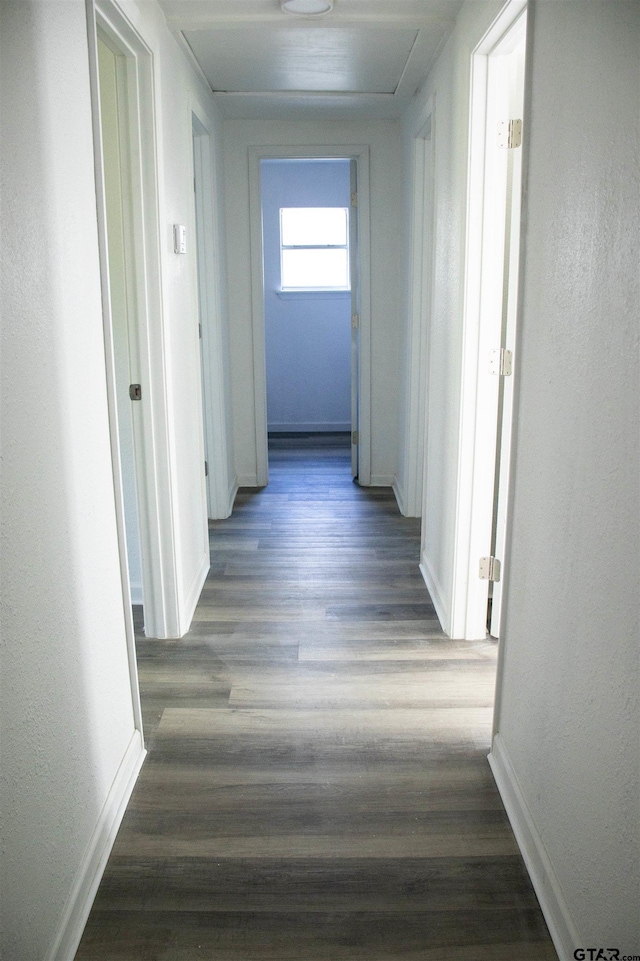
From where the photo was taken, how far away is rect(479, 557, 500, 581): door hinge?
2.90 m

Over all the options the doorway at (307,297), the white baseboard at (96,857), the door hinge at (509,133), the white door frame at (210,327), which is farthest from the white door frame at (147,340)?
the doorway at (307,297)

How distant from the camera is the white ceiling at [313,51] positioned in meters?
2.76

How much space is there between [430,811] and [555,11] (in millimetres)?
1917

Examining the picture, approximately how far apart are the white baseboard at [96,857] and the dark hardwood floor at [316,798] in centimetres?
3

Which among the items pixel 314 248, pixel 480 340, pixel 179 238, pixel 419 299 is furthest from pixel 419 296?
pixel 314 248

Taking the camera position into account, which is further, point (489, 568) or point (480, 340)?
point (489, 568)

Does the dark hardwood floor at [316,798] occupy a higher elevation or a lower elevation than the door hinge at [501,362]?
lower

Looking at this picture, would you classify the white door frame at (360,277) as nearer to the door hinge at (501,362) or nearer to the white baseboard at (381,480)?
the white baseboard at (381,480)

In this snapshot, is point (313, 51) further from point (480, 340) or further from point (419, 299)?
point (480, 340)

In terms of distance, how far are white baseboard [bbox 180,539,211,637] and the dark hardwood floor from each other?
5 centimetres

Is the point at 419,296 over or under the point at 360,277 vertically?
under

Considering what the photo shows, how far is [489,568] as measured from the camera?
2.91 m

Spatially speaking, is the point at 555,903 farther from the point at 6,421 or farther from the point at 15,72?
the point at 15,72

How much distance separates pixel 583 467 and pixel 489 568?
4.83 ft
